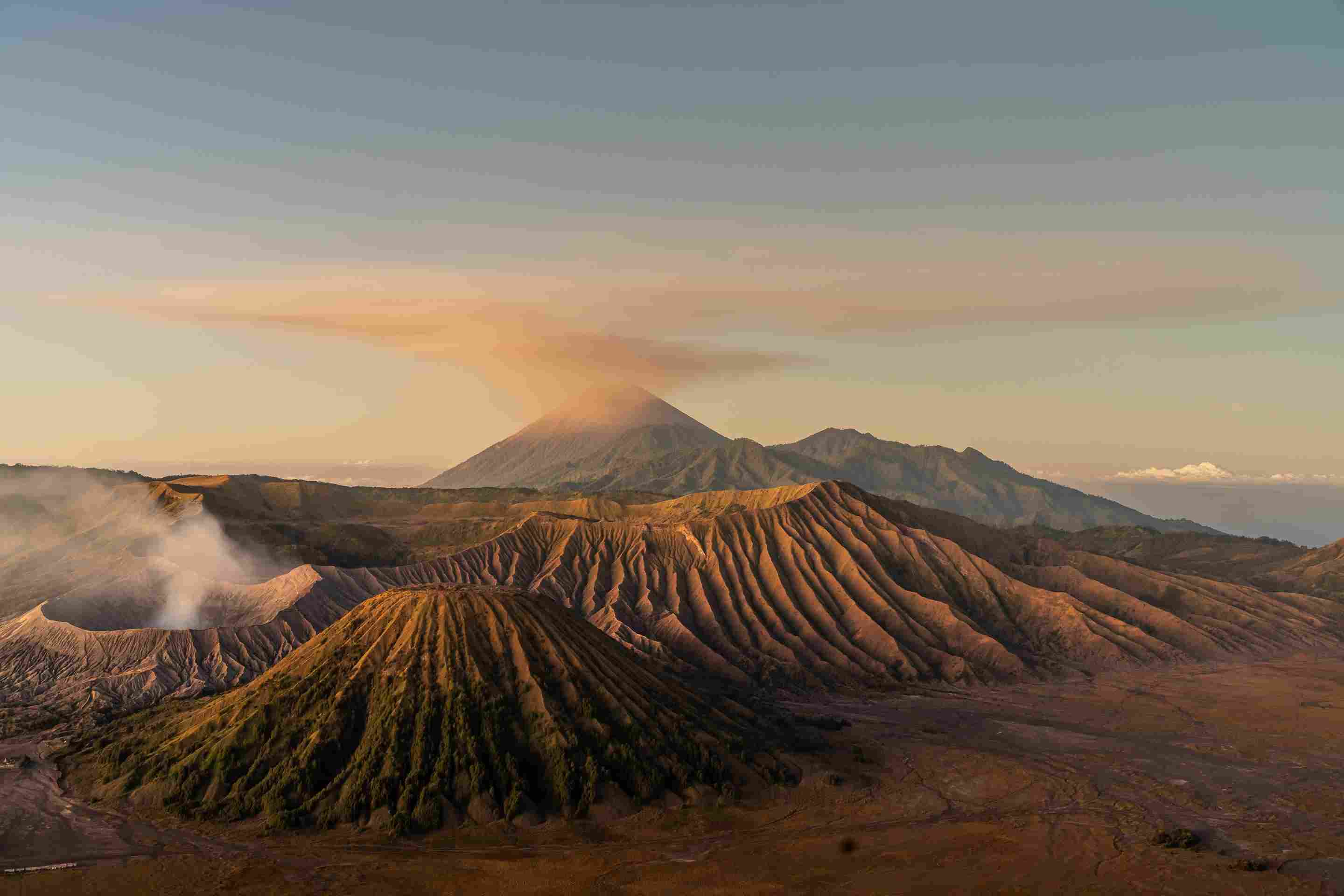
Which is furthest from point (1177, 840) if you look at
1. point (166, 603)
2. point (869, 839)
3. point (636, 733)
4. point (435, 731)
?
point (166, 603)

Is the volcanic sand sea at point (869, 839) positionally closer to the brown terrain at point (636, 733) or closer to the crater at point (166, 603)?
the brown terrain at point (636, 733)

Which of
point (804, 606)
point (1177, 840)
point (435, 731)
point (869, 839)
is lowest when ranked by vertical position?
point (869, 839)

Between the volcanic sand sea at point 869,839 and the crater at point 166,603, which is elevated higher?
the crater at point 166,603

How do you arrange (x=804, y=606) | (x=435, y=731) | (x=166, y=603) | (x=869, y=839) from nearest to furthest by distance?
1. (x=869, y=839)
2. (x=435, y=731)
3. (x=166, y=603)
4. (x=804, y=606)

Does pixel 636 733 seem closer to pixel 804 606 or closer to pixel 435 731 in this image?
pixel 435 731

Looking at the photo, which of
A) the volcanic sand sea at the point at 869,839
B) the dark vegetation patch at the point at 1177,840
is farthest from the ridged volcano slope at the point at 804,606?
the dark vegetation patch at the point at 1177,840

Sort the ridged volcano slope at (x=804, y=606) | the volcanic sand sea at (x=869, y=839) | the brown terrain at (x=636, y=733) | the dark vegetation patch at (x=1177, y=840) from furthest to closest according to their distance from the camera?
the ridged volcano slope at (x=804, y=606) < the dark vegetation patch at (x=1177, y=840) < the brown terrain at (x=636, y=733) < the volcanic sand sea at (x=869, y=839)

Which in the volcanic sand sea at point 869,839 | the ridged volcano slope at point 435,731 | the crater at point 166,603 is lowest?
the volcanic sand sea at point 869,839

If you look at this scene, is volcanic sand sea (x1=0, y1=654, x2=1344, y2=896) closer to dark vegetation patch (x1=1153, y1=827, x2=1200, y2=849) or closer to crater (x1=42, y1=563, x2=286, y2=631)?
dark vegetation patch (x1=1153, y1=827, x2=1200, y2=849)
